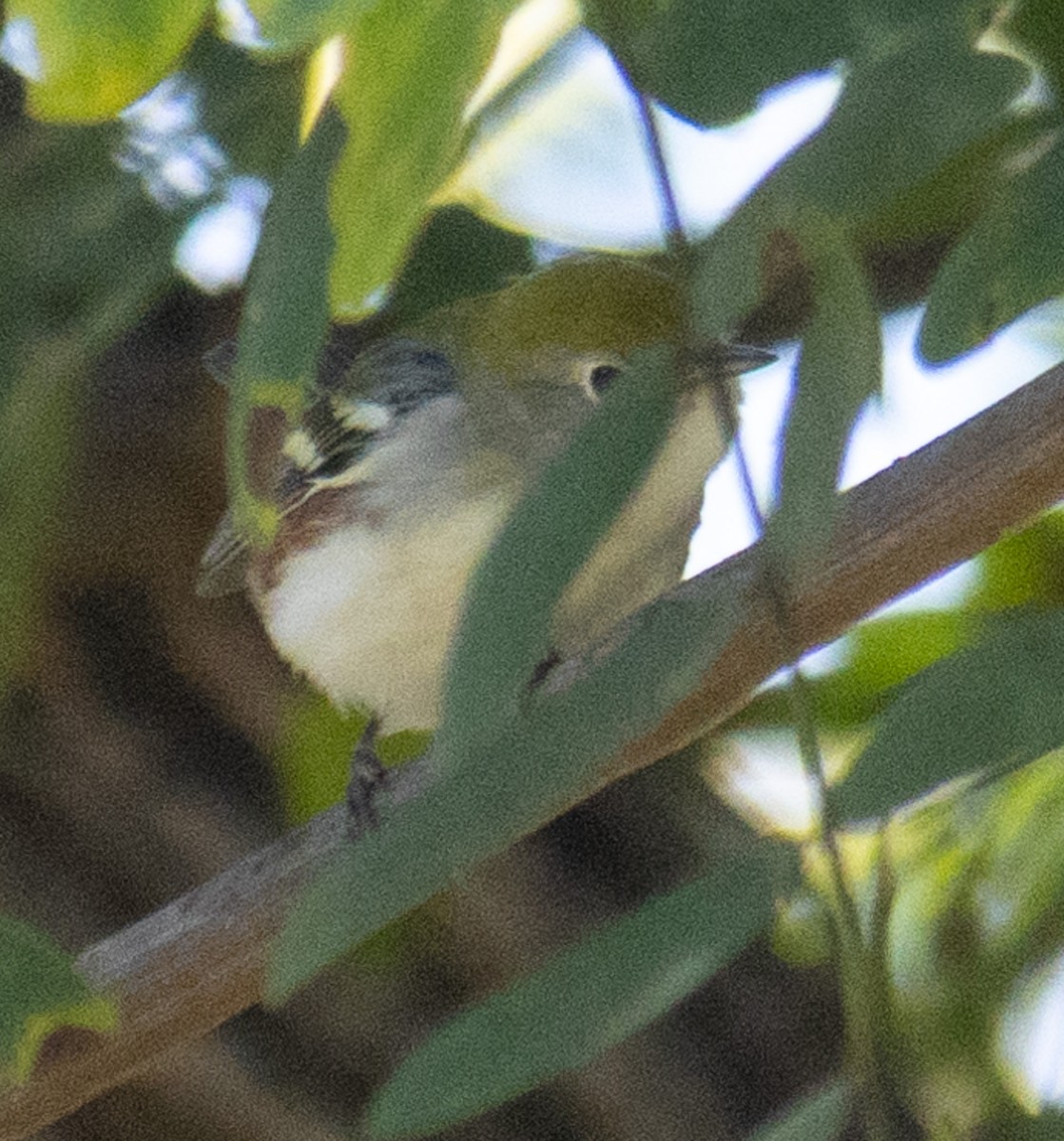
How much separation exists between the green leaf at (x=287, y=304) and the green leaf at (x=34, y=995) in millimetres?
246

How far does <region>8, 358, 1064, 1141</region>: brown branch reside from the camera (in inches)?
39.6

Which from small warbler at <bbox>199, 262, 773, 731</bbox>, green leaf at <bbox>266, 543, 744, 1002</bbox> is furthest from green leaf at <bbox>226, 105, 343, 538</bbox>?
small warbler at <bbox>199, 262, 773, 731</bbox>

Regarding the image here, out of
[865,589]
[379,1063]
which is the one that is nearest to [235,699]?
[379,1063]

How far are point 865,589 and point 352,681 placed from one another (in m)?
0.79

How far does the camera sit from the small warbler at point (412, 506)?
164 cm

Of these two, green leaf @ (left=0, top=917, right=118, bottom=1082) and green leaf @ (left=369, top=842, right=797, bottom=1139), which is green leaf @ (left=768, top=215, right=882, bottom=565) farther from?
green leaf @ (left=0, top=917, right=118, bottom=1082)

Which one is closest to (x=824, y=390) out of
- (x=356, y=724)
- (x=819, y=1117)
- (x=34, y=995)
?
(x=819, y=1117)

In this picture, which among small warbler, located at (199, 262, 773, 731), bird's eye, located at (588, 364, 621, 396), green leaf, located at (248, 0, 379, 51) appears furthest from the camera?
bird's eye, located at (588, 364, 621, 396)

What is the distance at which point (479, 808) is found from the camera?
0.80 meters

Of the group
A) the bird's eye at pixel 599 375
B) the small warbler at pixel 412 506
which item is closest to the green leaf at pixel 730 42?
the small warbler at pixel 412 506

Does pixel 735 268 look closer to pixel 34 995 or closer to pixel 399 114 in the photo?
pixel 399 114

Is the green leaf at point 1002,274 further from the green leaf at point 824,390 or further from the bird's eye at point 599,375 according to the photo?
the bird's eye at point 599,375

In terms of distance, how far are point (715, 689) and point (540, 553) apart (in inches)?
9.9

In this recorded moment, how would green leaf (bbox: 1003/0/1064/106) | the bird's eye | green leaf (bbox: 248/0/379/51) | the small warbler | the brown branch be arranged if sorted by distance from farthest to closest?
the bird's eye, the small warbler, green leaf (bbox: 1003/0/1064/106), the brown branch, green leaf (bbox: 248/0/379/51)
